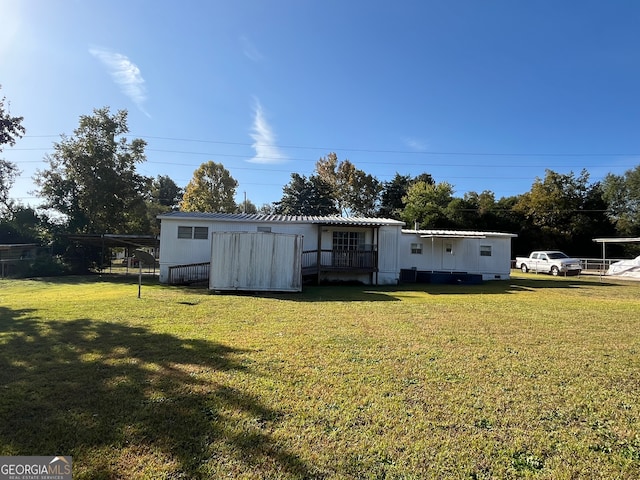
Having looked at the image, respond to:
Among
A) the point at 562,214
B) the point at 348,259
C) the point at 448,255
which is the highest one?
the point at 562,214

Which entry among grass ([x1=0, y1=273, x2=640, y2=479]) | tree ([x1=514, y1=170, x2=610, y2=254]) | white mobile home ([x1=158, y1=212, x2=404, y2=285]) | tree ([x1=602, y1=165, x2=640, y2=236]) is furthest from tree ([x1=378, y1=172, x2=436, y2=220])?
grass ([x1=0, y1=273, x2=640, y2=479])

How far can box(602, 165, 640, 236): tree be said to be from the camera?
3622 centimetres

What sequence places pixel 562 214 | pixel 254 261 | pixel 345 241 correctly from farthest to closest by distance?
pixel 562 214 < pixel 345 241 < pixel 254 261

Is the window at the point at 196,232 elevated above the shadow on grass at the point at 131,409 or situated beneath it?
elevated above

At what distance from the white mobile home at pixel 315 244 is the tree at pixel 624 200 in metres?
33.5

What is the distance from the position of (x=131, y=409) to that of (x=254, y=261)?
31.2 ft

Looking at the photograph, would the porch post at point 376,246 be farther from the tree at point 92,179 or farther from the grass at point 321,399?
the tree at point 92,179

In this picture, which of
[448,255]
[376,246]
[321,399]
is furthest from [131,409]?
[448,255]

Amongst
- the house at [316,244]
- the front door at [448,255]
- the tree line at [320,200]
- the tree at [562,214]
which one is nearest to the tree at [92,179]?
the tree line at [320,200]

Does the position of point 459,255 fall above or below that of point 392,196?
below

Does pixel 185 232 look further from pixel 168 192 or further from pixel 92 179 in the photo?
pixel 168 192

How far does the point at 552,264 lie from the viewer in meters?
23.6

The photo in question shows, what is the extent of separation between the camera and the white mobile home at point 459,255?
1992 cm

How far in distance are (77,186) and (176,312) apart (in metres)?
20.4
